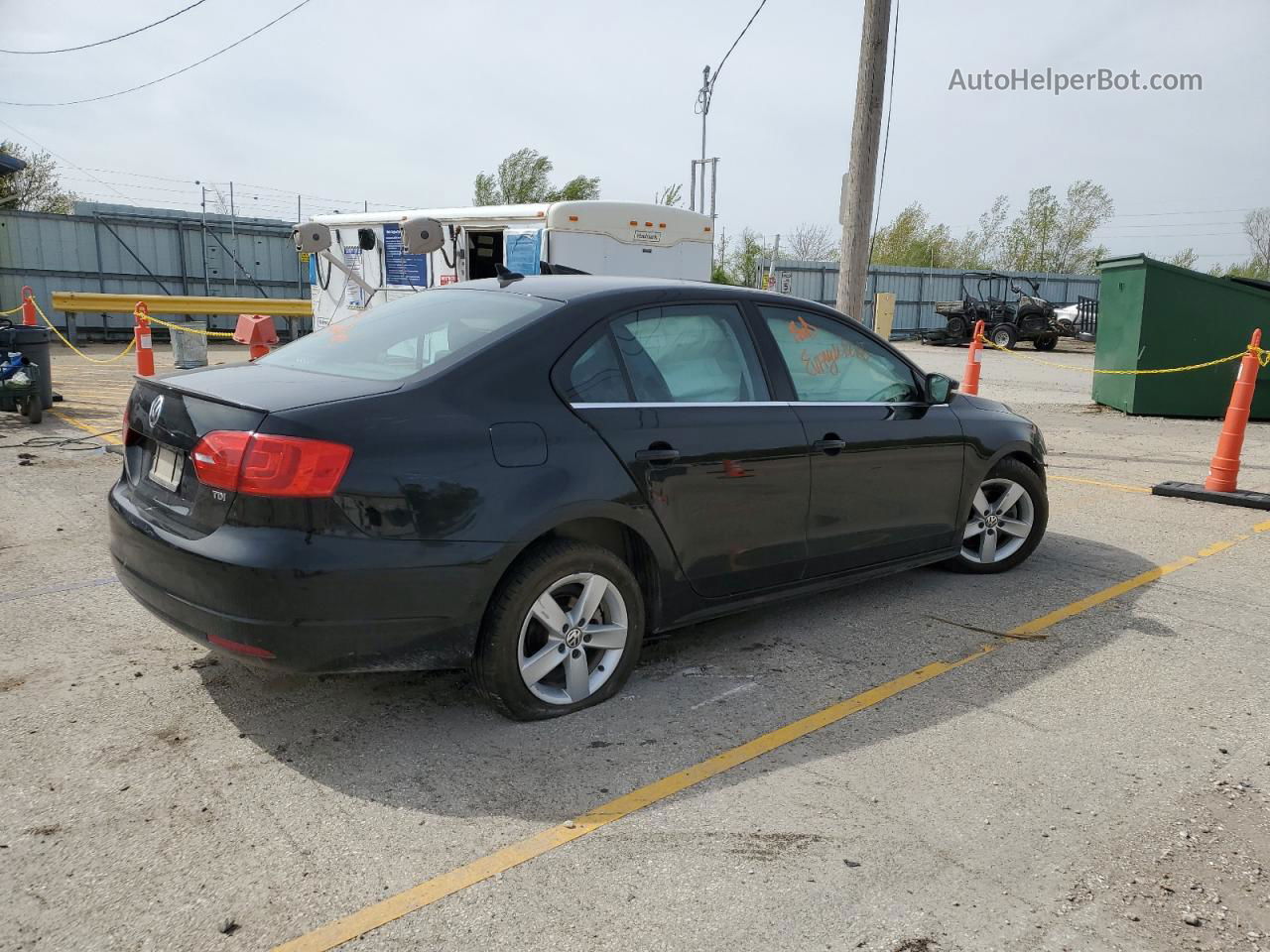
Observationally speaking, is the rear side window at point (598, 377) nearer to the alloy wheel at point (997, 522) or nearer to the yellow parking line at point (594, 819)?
the yellow parking line at point (594, 819)

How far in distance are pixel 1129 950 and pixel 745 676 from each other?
72.5 inches

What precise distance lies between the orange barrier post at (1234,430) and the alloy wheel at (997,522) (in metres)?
3.06

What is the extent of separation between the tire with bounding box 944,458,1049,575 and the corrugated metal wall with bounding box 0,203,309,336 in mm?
20631

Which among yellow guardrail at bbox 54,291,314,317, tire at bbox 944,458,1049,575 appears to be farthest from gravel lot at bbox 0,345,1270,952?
yellow guardrail at bbox 54,291,314,317

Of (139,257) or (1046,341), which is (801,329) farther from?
(1046,341)

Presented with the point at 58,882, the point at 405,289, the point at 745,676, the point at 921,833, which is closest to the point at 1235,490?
the point at 745,676

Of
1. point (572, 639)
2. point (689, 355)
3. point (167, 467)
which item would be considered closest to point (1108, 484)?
point (689, 355)

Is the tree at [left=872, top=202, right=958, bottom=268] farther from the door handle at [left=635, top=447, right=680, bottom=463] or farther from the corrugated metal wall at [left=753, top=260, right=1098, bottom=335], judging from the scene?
the door handle at [left=635, top=447, right=680, bottom=463]

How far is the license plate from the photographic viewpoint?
334 centimetres

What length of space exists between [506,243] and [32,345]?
5177 millimetres

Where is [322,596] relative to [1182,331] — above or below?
below

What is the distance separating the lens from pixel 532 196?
33.7 metres

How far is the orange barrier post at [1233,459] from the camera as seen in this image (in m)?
7.60

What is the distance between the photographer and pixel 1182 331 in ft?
42.9
